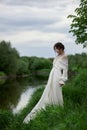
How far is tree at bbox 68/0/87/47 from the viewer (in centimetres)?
1616

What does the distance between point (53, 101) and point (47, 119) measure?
11.3ft

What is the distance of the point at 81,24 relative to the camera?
16.2 meters

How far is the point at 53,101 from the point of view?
1277cm

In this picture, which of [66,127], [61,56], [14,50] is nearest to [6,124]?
[61,56]

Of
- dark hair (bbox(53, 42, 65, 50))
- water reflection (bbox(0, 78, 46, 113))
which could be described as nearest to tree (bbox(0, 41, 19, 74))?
water reflection (bbox(0, 78, 46, 113))

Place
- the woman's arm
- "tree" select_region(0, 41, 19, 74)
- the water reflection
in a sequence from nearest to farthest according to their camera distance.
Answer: the woman's arm, the water reflection, "tree" select_region(0, 41, 19, 74)

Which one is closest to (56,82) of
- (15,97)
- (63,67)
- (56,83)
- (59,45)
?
(56,83)

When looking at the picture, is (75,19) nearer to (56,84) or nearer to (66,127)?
(56,84)

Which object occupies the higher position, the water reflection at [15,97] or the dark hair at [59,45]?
the dark hair at [59,45]

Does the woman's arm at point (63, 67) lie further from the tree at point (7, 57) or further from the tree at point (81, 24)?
the tree at point (7, 57)

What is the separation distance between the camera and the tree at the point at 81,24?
53.0 feet

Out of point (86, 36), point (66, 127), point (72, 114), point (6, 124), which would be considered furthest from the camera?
point (86, 36)

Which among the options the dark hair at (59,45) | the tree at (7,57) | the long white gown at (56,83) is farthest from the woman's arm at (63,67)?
the tree at (7,57)

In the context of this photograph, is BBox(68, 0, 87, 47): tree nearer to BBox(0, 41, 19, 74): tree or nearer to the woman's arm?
the woman's arm
